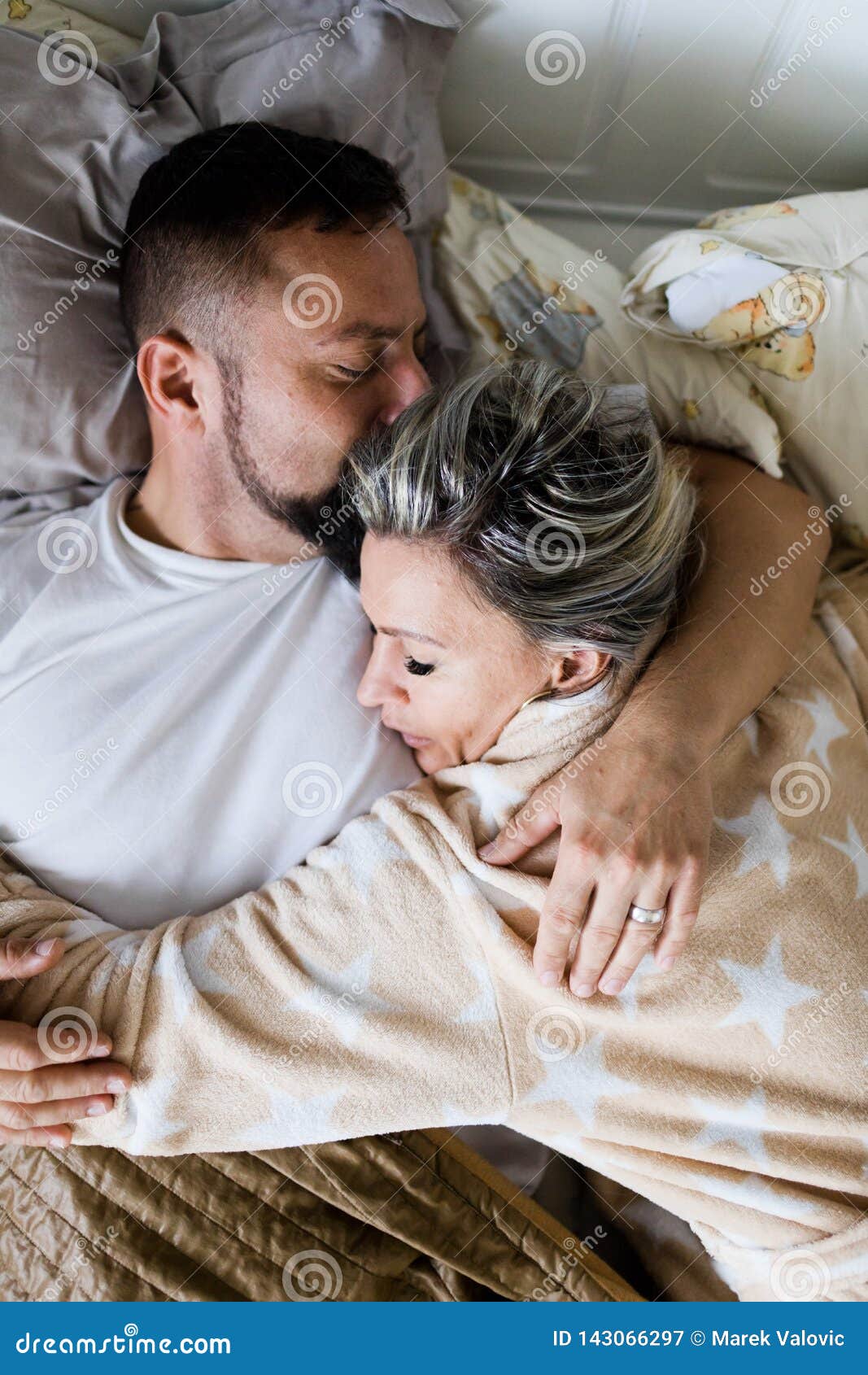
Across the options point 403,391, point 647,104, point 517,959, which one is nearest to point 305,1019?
point 517,959

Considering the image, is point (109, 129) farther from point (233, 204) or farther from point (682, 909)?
point (682, 909)

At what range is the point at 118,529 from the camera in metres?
1.42

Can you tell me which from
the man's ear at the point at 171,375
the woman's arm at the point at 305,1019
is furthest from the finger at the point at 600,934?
the man's ear at the point at 171,375

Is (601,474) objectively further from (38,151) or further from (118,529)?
(38,151)

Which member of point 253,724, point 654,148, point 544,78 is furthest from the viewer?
point 654,148

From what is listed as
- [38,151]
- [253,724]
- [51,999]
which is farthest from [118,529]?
[51,999]

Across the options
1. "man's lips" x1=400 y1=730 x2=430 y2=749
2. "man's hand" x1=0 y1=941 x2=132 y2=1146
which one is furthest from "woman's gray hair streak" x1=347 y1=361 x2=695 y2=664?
"man's hand" x1=0 y1=941 x2=132 y2=1146

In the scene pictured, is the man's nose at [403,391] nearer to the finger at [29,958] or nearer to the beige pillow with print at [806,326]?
the beige pillow with print at [806,326]

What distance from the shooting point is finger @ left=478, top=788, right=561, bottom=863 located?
3.47 feet

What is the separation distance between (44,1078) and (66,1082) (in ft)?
0.10

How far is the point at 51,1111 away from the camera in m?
1.08

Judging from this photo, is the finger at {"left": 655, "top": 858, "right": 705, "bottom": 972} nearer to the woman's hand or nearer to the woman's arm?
the woman's hand

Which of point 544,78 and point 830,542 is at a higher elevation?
point 544,78
